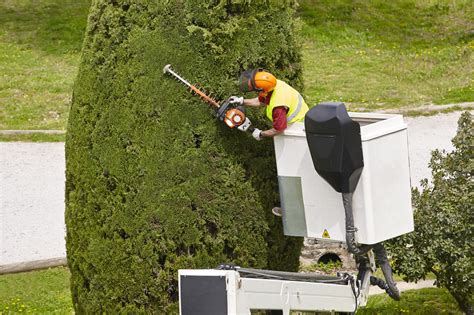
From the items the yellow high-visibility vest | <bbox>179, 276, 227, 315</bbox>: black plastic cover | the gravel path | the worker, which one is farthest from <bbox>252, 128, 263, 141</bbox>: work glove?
the gravel path

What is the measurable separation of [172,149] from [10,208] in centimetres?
886

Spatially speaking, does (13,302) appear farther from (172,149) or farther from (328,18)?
(328,18)

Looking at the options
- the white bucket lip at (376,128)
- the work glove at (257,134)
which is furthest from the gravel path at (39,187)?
the white bucket lip at (376,128)

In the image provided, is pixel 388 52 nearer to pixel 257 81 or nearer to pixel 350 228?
pixel 257 81

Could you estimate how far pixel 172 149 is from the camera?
→ 21.6 feet

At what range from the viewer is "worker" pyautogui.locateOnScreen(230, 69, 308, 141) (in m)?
6.33

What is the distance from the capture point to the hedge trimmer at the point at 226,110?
6.47m

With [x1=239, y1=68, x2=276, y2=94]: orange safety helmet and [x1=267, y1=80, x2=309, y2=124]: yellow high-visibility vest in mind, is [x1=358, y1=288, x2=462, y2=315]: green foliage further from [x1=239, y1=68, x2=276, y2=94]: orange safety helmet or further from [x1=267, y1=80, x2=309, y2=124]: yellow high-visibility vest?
[x1=239, y1=68, x2=276, y2=94]: orange safety helmet

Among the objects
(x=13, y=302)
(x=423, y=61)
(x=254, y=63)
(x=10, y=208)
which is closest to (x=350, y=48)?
(x=423, y=61)

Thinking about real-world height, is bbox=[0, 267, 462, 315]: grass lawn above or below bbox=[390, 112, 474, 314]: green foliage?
below

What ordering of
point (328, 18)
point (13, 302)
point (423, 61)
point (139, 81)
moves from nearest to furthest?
point (139, 81), point (13, 302), point (423, 61), point (328, 18)

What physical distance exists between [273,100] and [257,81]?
0.21 meters

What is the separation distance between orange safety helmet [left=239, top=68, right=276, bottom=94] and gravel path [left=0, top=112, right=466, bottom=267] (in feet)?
22.6

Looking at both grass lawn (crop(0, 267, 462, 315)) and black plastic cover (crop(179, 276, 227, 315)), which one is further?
grass lawn (crop(0, 267, 462, 315))
